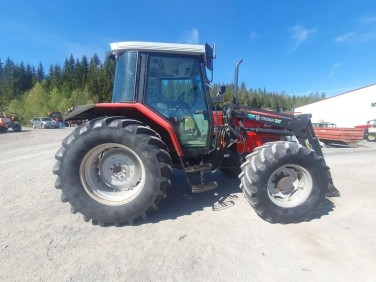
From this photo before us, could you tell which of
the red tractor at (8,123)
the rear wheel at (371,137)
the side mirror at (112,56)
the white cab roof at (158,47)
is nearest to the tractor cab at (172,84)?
the white cab roof at (158,47)

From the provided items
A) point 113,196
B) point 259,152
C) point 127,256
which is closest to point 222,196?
point 259,152

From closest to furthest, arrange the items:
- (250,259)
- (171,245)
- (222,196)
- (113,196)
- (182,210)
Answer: (250,259) → (171,245) → (113,196) → (182,210) → (222,196)

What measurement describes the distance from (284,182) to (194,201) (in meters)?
1.44

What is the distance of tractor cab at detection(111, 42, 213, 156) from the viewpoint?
3.77 m

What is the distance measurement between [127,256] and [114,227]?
0.71m

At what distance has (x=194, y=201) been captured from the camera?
4.21m

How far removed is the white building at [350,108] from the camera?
103 ft

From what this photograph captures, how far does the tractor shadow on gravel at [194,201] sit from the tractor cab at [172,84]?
0.84 meters

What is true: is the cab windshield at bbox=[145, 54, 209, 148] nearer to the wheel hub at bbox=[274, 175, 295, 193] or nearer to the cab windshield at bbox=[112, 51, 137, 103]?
the cab windshield at bbox=[112, 51, 137, 103]

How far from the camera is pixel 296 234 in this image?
3.10 metres

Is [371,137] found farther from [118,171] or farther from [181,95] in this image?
[118,171]

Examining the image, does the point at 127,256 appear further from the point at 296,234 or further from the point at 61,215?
the point at 296,234

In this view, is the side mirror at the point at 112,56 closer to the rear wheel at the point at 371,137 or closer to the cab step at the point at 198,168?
the cab step at the point at 198,168

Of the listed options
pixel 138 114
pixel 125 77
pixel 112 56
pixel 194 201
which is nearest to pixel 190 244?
pixel 194 201
